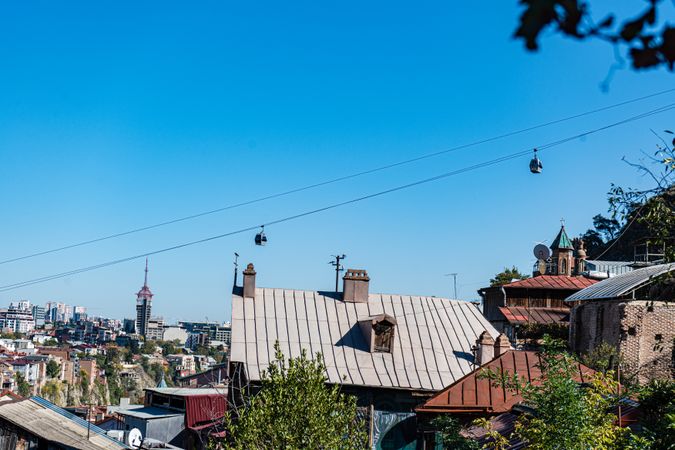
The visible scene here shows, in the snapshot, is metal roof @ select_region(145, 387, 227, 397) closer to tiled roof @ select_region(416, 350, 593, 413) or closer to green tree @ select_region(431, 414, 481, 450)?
tiled roof @ select_region(416, 350, 593, 413)

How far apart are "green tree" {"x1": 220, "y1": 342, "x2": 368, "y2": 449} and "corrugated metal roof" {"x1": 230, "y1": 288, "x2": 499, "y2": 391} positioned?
861 cm

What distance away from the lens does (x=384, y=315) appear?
950 inches

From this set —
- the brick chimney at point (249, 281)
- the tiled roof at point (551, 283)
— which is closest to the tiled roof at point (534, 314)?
the tiled roof at point (551, 283)

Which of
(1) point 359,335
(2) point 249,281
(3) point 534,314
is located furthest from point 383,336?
(3) point 534,314

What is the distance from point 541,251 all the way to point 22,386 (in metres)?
83.9

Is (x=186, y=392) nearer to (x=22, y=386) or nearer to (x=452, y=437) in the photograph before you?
(x=452, y=437)

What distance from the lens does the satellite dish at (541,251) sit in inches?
1624

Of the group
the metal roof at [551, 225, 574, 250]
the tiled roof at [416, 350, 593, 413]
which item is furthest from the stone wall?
the metal roof at [551, 225, 574, 250]

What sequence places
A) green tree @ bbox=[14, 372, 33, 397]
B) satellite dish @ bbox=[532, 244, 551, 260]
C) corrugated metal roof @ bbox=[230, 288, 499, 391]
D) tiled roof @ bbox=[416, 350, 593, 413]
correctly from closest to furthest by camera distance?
tiled roof @ bbox=[416, 350, 593, 413]
corrugated metal roof @ bbox=[230, 288, 499, 391]
satellite dish @ bbox=[532, 244, 551, 260]
green tree @ bbox=[14, 372, 33, 397]

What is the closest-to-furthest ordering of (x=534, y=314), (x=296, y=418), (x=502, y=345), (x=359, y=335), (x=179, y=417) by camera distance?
(x=296, y=418) → (x=502, y=345) → (x=359, y=335) → (x=179, y=417) → (x=534, y=314)

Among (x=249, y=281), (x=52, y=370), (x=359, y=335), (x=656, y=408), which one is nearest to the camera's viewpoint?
(x=656, y=408)

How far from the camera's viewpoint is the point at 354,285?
86.4ft

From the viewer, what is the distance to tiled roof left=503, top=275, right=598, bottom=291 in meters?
39.1

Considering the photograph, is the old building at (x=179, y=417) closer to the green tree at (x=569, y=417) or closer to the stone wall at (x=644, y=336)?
the stone wall at (x=644, y=336)
